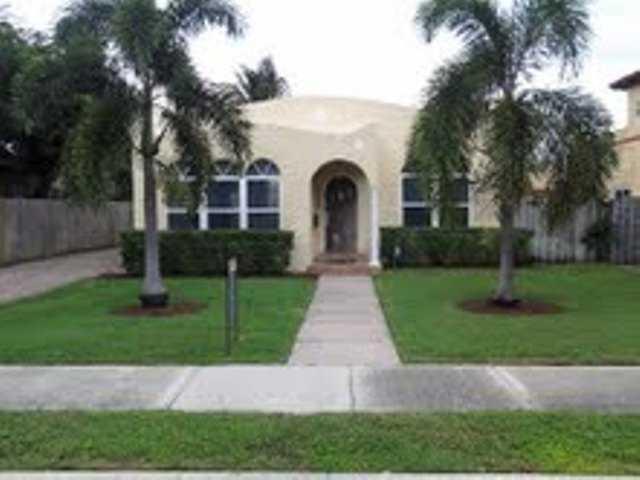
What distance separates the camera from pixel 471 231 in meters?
24.9

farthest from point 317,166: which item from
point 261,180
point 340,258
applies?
point 340,258

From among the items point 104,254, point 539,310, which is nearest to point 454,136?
point 539,310

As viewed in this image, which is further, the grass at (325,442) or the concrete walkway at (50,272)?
the concrete walkway at (50,272)

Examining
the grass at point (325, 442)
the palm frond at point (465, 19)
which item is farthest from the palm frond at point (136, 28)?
the grass at point (325, 442)

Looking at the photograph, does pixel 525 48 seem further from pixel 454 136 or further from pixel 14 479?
pixel 14 479

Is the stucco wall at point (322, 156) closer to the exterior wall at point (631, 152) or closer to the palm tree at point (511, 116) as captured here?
the exterior wall at point (631, 152)

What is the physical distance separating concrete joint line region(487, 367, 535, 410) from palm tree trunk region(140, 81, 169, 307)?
7611mm

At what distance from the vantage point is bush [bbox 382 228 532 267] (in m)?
24.8

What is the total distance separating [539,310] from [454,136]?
3.23 m

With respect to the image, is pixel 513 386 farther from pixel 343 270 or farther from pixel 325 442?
pixel 343 270

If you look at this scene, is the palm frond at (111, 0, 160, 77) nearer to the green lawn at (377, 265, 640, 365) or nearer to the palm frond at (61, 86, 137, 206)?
the palm frond at (61, 86, 137, 206)

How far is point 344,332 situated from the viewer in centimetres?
1391

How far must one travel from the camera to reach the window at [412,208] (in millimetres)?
25797

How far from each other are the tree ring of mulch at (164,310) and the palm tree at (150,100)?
0.27 m
